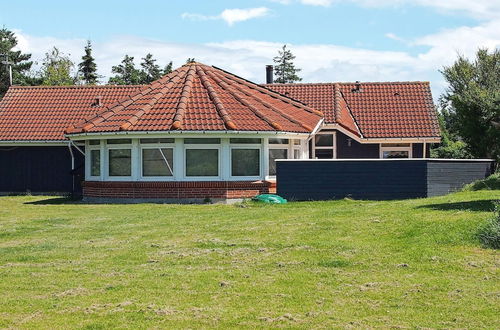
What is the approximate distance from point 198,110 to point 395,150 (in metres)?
11.8

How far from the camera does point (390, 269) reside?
37.1 feet

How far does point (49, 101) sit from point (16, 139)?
4269 millimetres

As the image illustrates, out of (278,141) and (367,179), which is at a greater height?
(278,141)

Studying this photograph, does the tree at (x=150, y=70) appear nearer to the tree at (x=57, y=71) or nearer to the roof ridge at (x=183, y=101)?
the tree at (x=57, y=71)

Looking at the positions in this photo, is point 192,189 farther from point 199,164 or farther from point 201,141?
point 201,141

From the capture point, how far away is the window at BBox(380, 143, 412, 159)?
34469 mm

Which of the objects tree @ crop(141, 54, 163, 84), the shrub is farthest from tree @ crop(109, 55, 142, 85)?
the shrub

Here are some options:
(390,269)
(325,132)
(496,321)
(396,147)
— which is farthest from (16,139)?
(496,321)

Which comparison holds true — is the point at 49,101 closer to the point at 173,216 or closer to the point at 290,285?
the point at 173,216

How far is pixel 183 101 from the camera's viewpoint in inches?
1065

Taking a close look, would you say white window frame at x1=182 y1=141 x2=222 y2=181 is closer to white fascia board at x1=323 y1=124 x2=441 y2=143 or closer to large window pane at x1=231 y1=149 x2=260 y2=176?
large window pane at x1=231 y1=149 x2=260 y2=176

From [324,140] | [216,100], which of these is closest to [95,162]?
[216,100]

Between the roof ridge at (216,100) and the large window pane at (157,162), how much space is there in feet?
7.17

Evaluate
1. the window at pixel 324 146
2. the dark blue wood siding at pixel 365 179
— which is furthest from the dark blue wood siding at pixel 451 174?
the window at pixel 324 146
